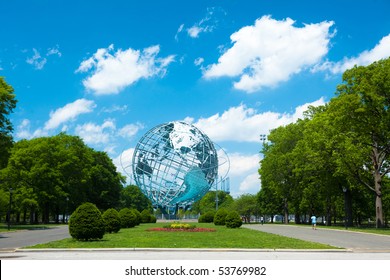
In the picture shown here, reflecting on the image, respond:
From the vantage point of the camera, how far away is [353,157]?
41281 mm

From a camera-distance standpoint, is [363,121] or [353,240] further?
[363,121]

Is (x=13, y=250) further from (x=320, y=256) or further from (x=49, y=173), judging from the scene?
(x=49, y=173)

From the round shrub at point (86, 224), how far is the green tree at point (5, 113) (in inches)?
983

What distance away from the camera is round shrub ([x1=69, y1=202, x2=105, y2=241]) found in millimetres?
22725

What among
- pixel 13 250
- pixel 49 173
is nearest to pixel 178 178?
pixel 49 173

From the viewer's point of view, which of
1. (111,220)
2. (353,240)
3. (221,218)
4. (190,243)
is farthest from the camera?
(221,218)

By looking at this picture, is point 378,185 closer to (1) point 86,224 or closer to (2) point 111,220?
(2) point 111,220

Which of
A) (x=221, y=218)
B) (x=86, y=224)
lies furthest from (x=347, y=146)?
(x=86, y=224)

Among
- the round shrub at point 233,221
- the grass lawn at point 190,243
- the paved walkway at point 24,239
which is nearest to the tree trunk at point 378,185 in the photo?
the round shrub at point 233,221

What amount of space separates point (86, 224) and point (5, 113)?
26.2 meters

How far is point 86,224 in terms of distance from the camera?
22.8m

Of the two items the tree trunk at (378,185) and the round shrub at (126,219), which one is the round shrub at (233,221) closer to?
the round shrub at (126,219)

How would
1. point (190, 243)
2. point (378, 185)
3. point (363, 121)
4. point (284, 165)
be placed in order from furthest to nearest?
1. point (284, 165)
2. point (378, 185)
3. point (363, 121)
4. point (190, 243)

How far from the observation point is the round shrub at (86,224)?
74.6 feet
